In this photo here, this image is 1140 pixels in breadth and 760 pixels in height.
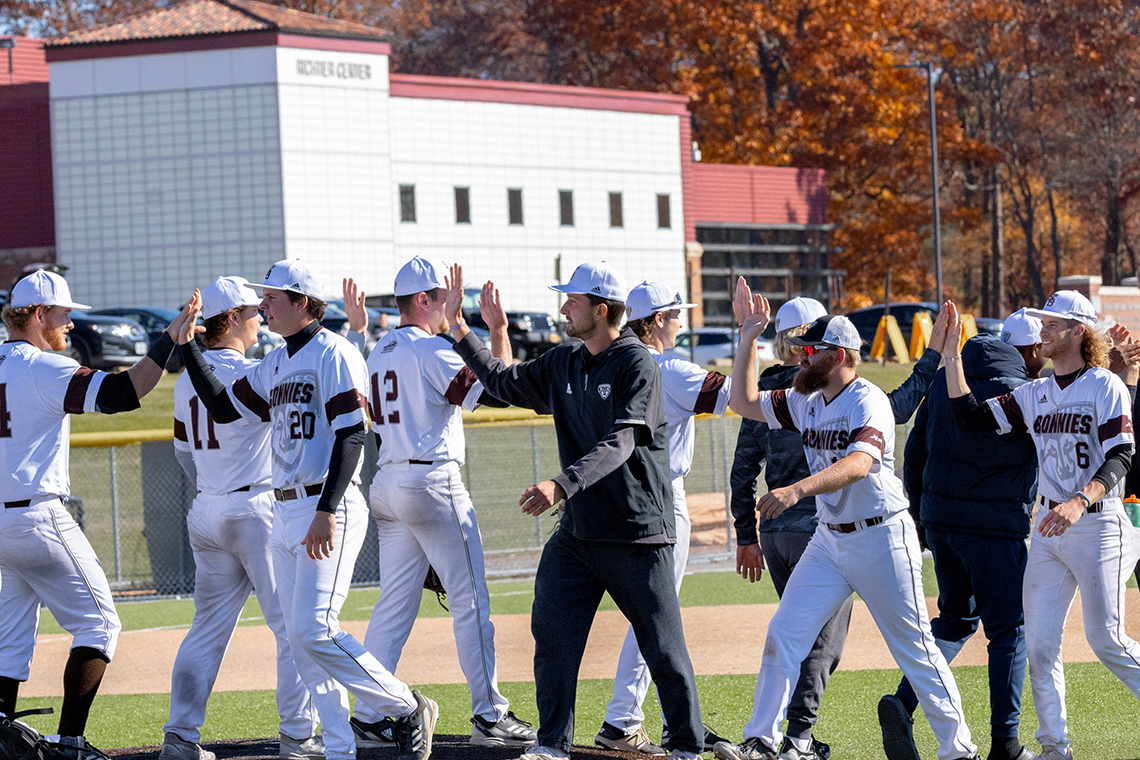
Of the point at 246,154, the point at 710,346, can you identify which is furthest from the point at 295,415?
the point at 246,154

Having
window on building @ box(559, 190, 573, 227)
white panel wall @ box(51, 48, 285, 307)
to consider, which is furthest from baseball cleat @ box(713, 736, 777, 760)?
window on building @ box(559, 190, 573, 227)

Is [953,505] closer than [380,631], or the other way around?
[953,505]

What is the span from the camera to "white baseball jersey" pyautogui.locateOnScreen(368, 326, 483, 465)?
280 inches

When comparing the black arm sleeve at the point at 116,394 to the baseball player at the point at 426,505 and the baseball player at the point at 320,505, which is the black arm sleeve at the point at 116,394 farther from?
the baseball player at the point at 426,505

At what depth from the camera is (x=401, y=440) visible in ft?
23.5

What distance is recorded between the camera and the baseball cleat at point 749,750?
596 cm

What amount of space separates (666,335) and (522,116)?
3562cm

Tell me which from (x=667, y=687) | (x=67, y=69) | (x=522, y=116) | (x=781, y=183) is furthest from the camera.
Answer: (x=781, y=183)

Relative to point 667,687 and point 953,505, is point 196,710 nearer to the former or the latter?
point 667,687

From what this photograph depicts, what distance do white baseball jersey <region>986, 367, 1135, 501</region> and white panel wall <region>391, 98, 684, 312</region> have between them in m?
32.8

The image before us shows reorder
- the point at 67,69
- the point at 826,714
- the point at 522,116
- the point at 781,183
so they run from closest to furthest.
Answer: the point at 826,714 → the point at 67,69 → the point at 522,116 → the point at 781,183

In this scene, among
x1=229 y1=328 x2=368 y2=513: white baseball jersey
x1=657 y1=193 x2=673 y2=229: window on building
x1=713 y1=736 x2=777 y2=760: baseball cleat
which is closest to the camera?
x1=713 y1=736 x2=777 y2=760: baseball cleat

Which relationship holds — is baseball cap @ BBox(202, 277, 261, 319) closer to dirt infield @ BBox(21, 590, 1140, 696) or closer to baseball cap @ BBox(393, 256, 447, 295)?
baseball cap @ BBox(393, 256, 447, 295)

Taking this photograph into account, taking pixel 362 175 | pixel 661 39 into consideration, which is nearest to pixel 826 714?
pixel 362 175
